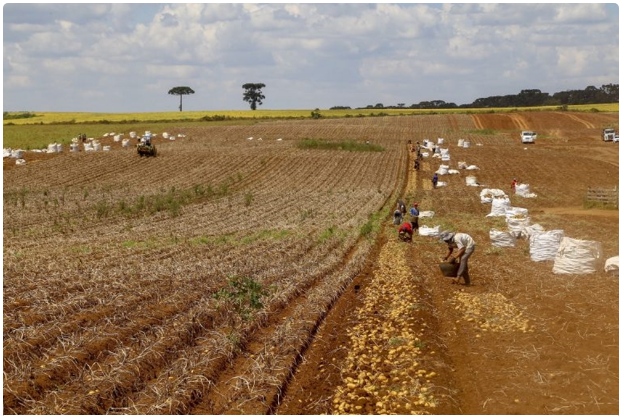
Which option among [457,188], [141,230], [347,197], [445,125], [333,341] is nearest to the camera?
[333,341]

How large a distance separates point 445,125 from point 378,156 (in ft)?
79.9

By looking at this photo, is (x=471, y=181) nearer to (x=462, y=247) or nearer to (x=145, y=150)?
(x=145, y=150)

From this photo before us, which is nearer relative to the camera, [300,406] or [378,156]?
[300,406]

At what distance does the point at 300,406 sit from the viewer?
7.87 meters

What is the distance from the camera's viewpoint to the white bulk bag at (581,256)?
14680mm

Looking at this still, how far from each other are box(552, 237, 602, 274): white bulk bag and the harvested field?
0.30 meters

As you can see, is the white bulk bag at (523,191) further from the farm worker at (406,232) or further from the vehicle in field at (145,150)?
the vehicle in field at (145,150)

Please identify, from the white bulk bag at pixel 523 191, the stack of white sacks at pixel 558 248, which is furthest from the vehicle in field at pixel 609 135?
the stack of white sacks at pixel 558 248

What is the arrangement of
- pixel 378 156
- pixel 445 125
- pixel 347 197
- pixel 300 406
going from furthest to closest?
pixel 445 125 < pixel 378 156 < pixel 347 197 < pixel 300 406

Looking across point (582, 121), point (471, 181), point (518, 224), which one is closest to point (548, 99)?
point (582, 121)

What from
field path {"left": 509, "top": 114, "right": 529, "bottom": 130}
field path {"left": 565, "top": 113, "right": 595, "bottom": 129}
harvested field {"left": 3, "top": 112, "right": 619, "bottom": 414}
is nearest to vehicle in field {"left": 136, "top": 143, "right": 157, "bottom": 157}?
harvested field {"left": 3, "top": 112, "right": 619, "bottom": 414}

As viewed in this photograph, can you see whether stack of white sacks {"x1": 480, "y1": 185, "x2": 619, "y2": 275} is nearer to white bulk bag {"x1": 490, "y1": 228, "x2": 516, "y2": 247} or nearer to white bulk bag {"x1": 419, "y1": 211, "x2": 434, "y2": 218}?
white bulk bag {"x1": 490, "y1": 228, "x2": 516, "y2": 247}

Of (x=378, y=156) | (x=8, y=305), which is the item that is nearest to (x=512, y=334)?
(x=8, y=305)

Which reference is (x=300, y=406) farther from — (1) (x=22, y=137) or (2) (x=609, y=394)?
(1) (x=22, y=137)
